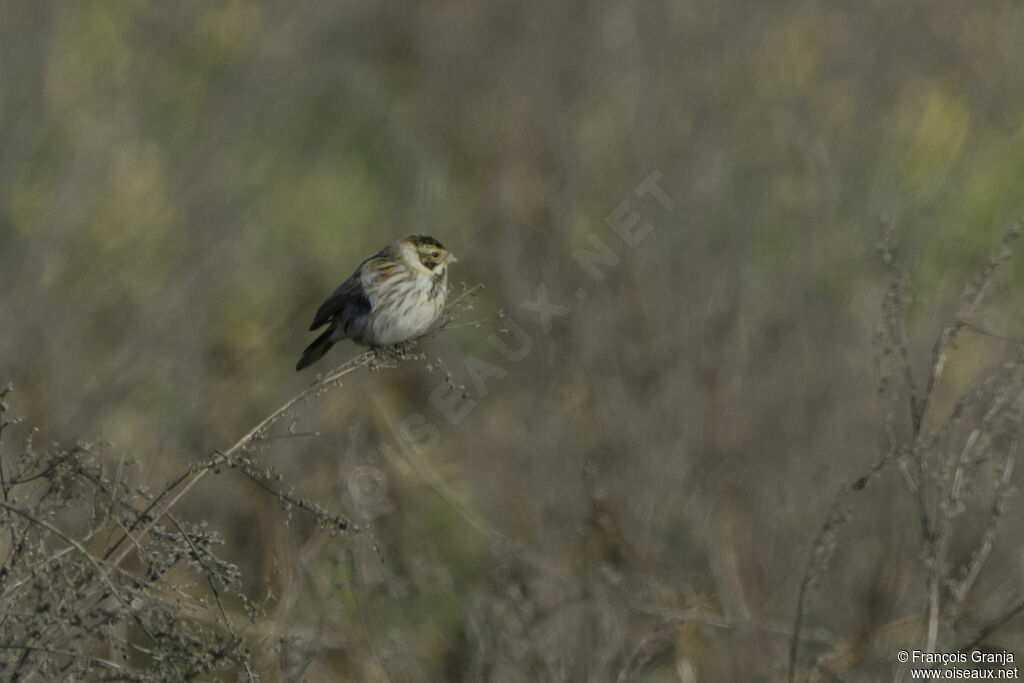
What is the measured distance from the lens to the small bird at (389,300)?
504 centimetres

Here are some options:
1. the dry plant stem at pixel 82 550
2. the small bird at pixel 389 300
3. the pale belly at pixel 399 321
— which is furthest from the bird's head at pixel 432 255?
the dry plant stem at pixel 82 550

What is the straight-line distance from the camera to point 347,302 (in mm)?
5199

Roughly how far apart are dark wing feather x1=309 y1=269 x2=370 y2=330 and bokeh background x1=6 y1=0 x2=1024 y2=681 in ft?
1.76

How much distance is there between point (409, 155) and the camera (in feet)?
31.4

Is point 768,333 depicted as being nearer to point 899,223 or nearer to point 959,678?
point 899,223

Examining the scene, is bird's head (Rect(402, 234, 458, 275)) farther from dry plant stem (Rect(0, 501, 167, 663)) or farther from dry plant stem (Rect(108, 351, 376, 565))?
dry plant stem (Rect(0, 501, 167, 663))

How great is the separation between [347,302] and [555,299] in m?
1.40

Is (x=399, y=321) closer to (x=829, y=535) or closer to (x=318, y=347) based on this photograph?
(x=318, y=347)

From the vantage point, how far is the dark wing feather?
5133 millimetres

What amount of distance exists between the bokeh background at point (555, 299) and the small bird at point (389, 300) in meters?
0.48

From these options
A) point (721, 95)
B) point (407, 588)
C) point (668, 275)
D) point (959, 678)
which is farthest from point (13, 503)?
point (721, 95)

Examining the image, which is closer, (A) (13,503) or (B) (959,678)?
(A) (13,503)

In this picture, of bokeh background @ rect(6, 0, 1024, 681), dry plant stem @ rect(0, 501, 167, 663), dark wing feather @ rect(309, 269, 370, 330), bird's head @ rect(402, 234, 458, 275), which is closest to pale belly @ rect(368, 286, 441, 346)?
dark wing feather @ rect(309, 269, 370, 330)

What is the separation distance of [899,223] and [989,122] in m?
1.47
